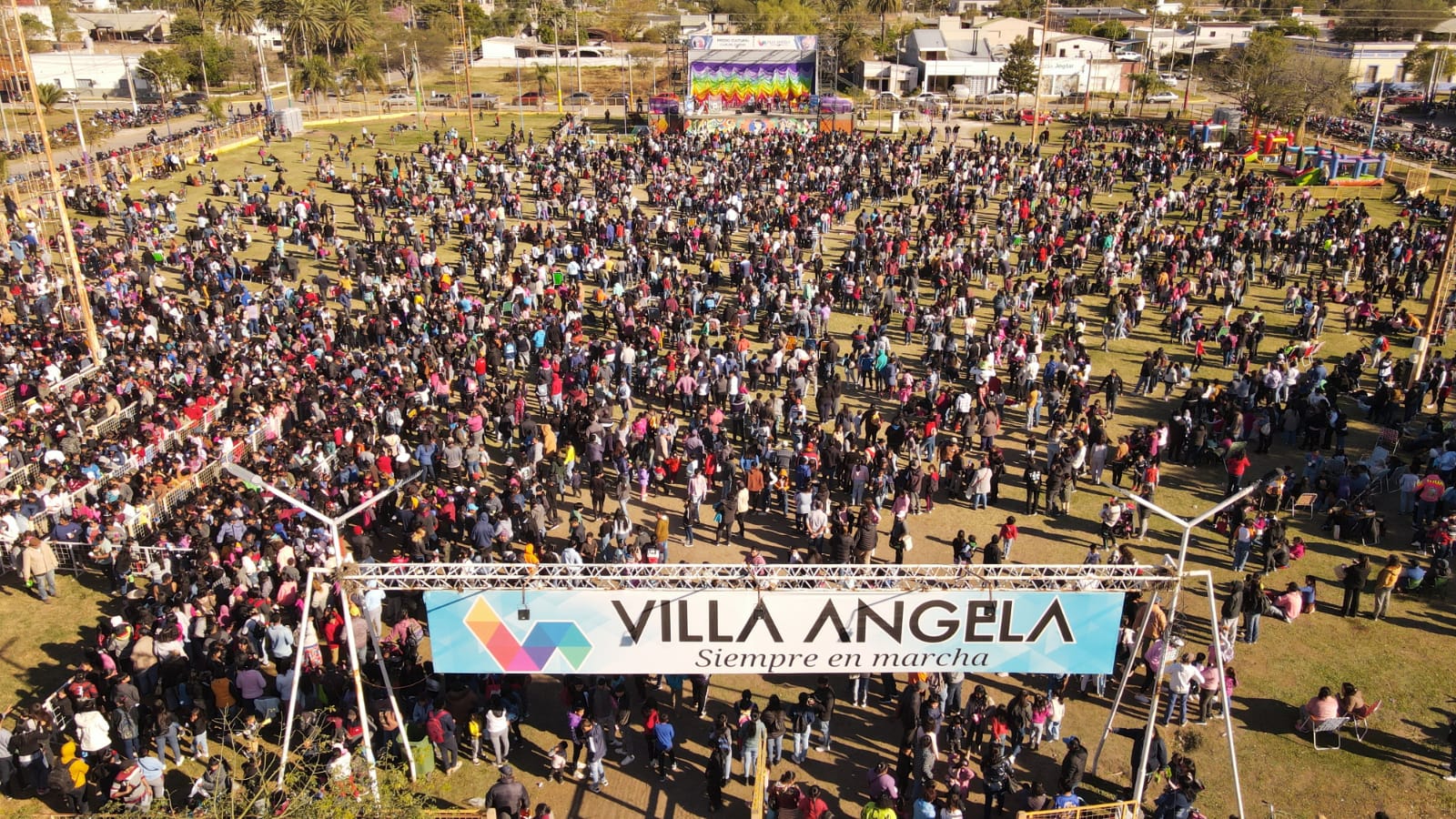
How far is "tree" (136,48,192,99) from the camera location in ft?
235

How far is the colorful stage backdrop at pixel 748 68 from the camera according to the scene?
→ 58688 mm

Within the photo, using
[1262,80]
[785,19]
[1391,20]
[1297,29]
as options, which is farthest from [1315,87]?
[1391,20]

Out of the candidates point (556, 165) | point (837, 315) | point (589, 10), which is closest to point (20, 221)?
point (556, 165)

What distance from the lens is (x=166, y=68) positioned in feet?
234

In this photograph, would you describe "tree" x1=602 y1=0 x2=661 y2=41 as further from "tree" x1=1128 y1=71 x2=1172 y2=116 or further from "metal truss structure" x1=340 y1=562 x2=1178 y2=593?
"metal truss structure" x1=340 y1=562 x2=1178 y2=593

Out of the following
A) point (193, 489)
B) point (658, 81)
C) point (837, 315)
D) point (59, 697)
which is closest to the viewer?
point (59, 697)

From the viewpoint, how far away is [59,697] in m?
12.7

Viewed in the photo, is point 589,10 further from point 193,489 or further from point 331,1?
point 193,489

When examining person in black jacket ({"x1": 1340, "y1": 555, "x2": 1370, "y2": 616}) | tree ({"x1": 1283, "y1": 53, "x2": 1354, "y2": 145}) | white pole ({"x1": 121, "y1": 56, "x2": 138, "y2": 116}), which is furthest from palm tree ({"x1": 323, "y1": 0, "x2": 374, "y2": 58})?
person in black jacket ({"x1": 1340, "y1": 555, "x2": 1370, "y2": 616})

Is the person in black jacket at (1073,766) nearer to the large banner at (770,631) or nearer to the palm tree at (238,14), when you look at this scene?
the large banner at (770,631)

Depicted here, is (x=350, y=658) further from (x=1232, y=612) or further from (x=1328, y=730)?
(x=1328, y=730)

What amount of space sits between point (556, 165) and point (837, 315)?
18703mm

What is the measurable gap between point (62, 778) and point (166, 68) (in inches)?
2899

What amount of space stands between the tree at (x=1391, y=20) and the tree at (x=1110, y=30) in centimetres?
1929
